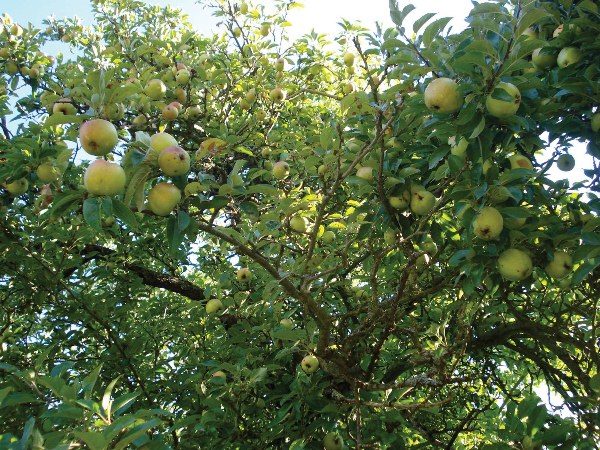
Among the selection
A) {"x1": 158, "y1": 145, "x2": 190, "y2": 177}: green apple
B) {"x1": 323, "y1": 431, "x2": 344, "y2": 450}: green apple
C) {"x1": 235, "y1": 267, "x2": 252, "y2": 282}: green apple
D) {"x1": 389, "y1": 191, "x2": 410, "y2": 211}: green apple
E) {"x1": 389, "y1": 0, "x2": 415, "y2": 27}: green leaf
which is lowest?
{"x1": 323, "y1": 431, "x2": 344, "y2": 450}: green apple

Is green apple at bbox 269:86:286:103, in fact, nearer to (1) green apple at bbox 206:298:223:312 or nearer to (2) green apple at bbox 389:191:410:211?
(1) green apple at bbox 206:298:223:312

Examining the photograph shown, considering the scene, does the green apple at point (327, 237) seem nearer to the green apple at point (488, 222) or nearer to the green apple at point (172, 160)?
the green apple at point (488, 222)

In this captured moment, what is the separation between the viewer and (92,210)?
1896 mm

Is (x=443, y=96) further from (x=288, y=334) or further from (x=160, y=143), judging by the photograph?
(x=288, y=334)

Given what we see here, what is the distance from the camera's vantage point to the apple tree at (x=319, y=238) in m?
2.14

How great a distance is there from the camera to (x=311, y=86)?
Result: 567cm

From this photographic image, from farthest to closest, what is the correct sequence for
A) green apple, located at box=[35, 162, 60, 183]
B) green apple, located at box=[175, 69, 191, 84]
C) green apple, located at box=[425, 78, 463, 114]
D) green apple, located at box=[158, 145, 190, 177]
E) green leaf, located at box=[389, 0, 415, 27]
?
green apple, located at box=[175, 69, 191, 84], green apple, located at box=[35, 162, 60, 183], green leaf, located at box=[389, 0, 415, 27], green apple, located at box=[425, 78, 463, 114], green apple, located at box=[158, 145, 190, 177]

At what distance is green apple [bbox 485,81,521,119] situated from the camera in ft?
6.69

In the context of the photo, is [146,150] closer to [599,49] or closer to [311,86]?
[599,49]

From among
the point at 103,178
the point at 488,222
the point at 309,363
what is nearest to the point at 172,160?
the point at 103,178

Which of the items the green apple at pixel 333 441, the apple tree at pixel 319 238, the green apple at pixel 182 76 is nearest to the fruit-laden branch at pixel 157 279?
the apple tree at pixel 319 238

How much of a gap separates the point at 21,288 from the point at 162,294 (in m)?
1.24

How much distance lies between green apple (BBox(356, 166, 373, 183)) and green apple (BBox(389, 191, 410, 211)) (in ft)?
0.50

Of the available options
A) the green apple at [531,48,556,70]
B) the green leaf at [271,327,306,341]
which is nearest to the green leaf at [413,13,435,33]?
the green apple at [531,48,556,70]
